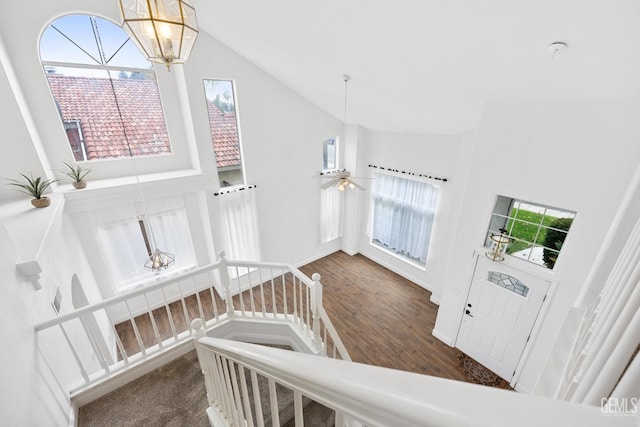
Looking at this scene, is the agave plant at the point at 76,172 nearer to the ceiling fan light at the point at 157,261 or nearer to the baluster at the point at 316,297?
the ceiling fan light at the point at 157,261

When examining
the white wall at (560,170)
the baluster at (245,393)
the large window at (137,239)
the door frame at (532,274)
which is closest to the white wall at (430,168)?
the white wall at (560,170)

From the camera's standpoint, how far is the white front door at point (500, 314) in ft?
11.6

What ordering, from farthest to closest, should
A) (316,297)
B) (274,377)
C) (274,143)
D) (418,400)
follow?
1. (274,143)
2. (316,297)
3. (274,377)
4. (418,400)

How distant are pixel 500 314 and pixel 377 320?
2.01 m

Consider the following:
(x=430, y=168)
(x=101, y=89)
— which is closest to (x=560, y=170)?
(x=430, y=168)

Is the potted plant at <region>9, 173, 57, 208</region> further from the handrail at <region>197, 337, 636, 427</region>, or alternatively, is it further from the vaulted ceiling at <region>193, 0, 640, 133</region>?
the handrail at <region>197, 337, 636, 427</region>

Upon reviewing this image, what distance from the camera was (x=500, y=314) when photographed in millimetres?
3830

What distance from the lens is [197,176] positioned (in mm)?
4512

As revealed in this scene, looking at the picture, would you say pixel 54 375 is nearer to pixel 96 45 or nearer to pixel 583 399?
pixel 583 399

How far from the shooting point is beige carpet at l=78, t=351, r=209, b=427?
7.66ft

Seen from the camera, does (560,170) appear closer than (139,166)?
Yes

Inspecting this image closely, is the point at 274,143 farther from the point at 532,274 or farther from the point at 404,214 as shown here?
the point at 532,274

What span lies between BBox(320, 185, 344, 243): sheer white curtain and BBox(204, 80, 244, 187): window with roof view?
2.15 metres

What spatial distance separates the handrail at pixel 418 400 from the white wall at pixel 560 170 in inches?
139
